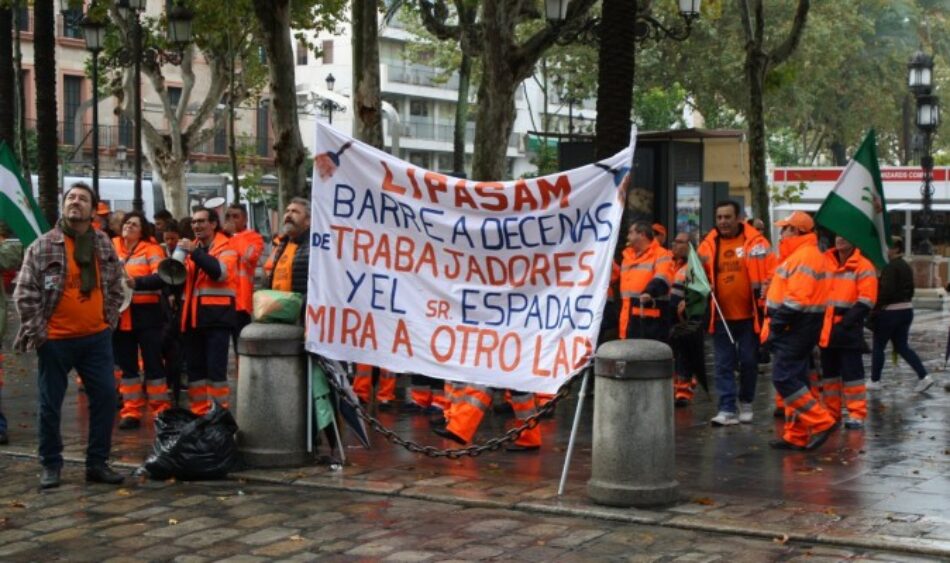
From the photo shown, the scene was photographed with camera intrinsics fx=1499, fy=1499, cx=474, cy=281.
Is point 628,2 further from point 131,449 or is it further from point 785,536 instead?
point 785,536

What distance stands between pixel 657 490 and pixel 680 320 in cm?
542

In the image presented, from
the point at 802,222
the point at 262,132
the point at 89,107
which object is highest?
the point at 89,107

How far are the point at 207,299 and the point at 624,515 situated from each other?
15.9 feet

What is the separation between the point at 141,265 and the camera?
501 inches

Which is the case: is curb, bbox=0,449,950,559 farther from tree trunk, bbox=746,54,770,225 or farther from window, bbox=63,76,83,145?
window, bbox=63,76,83,145

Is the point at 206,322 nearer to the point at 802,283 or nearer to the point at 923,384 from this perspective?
the point at 802,283

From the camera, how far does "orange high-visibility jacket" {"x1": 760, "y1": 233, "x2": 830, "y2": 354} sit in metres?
11.1

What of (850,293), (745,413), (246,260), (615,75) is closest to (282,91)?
(615,75)

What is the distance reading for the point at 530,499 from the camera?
893 centimetres

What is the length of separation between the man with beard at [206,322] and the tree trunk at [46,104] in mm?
11277

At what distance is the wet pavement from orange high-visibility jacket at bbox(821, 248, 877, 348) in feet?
2.81

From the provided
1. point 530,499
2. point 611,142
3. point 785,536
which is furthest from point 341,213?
point 611,142

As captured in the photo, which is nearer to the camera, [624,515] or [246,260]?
[624,515]

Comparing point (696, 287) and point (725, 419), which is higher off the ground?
point (696, 287)
